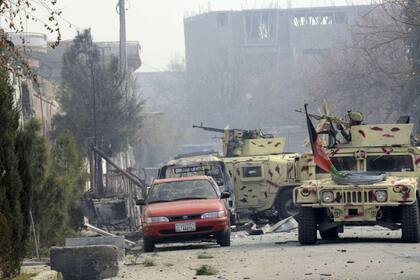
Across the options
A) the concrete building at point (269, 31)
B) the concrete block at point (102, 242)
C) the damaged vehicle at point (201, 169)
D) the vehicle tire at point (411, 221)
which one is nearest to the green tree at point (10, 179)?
the concrete block at point (102, 242)

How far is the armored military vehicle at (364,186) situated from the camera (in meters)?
19.1

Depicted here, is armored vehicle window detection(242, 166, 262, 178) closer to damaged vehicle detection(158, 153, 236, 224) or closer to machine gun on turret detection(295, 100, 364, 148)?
damaged vehicle detection(158, 153, 236, 224)

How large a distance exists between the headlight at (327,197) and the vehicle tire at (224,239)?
2.80 metres

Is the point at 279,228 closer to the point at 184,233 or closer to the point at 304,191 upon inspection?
the point at 184,233

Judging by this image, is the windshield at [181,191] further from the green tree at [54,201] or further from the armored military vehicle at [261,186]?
the armored military vehicle at [261,186]

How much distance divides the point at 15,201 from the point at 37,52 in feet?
157

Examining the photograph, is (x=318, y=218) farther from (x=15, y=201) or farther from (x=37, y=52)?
(x=37, y=52)

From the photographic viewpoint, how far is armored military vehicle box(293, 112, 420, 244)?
1908cm

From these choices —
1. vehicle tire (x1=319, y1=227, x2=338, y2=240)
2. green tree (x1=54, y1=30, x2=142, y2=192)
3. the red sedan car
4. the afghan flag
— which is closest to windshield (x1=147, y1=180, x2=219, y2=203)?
the red sedan car

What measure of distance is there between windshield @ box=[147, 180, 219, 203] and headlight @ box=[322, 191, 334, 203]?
3.68 meters

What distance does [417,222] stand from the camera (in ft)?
62.4

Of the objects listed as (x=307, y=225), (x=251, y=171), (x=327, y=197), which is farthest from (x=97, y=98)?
(x=327, y=197)

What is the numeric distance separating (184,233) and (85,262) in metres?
5.65

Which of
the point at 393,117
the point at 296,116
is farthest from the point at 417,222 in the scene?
the point at 296,116
